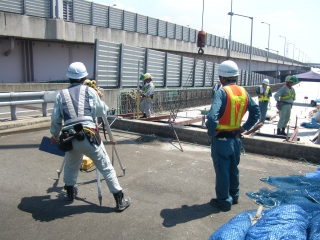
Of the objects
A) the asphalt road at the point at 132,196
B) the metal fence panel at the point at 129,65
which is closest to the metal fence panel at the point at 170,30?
the metal fence panel at the point at 129,65

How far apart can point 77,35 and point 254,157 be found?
15.4 m

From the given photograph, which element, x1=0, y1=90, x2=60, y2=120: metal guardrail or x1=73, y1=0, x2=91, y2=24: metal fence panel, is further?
x1=73, y1=0, x2=91, y2=24: metal fence panel

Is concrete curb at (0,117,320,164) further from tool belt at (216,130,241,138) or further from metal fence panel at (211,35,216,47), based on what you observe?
metal fence panel at (211,35,216,47)

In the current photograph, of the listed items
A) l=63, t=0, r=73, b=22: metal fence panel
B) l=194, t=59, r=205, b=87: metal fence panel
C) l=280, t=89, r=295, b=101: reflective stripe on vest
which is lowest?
l=280, t=89, r=295, b=101: reflective stripe on vest

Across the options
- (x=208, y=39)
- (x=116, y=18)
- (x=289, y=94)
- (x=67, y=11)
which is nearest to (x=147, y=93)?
(x=289, y=94)

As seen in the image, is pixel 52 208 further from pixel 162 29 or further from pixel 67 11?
pixel 162 29

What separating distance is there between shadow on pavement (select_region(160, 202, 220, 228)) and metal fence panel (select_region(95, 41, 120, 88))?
8034mm

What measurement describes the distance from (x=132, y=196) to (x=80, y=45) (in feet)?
60.3

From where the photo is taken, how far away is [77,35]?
19.2 m

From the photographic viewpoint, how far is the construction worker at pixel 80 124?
13.1 feet

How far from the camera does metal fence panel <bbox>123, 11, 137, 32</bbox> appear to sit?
23453 millimetres

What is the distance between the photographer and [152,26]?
26594mm

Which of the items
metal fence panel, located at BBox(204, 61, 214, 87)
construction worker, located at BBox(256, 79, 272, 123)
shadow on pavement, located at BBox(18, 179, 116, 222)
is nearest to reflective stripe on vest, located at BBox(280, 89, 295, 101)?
construction worker, located at BBox(256, 79, 272, 123)

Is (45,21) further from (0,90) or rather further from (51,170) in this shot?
(51,170)
